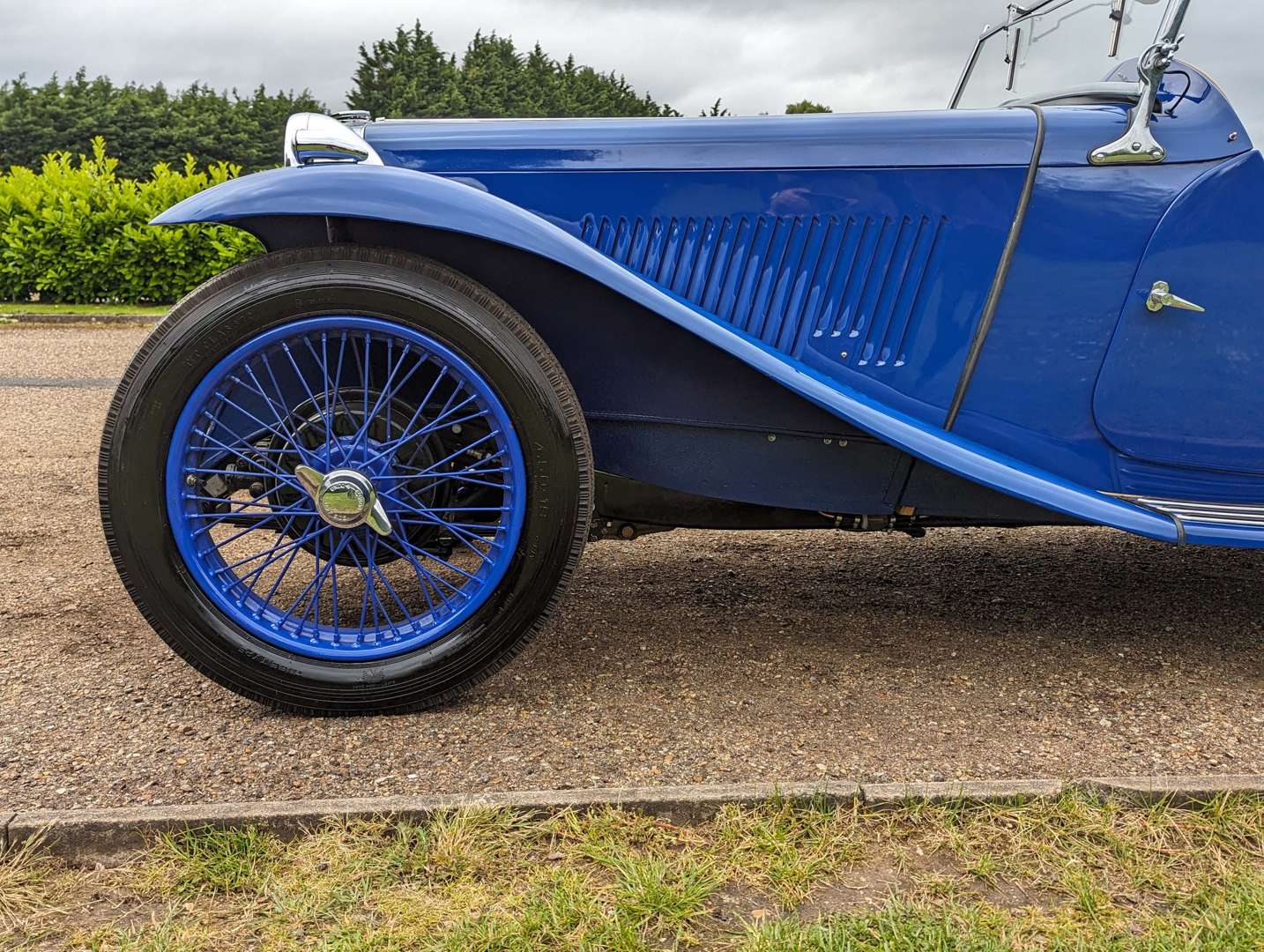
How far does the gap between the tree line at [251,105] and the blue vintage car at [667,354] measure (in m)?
41.7

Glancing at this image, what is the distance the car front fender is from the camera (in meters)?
2.33

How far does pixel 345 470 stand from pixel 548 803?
939 millimetres

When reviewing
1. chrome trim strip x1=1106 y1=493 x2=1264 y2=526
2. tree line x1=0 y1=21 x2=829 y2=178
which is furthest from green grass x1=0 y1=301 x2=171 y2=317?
tree line x1=0 y1=21 x2=829 y2=178

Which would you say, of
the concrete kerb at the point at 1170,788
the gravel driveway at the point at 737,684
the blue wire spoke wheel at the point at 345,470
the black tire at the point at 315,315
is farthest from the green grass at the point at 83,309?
the concrete kerb at the point at 1170,788

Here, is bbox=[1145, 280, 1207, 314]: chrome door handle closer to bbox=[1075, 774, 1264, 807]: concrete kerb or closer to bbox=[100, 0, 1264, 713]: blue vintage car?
bbox=[100, 0, 1264, 713]: blue vintage car

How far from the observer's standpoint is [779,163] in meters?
2.64

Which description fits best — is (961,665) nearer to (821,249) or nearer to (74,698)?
(821,249)

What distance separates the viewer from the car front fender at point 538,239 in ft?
7.66

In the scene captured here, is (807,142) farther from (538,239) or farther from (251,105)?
(251,105)

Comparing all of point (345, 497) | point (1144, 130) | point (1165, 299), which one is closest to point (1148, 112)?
point (1144, 130)

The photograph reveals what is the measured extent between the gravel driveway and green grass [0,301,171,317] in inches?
357

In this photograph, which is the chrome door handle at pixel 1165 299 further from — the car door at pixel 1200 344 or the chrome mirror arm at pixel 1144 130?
the chrome mirror arm at pixel 1144 130

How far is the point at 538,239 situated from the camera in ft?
7.75

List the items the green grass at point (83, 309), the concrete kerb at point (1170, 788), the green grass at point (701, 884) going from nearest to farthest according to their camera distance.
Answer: the green grass at point (701, 884), the concrete kerb at point (1170, 788), the green grass at point (83, 309)
